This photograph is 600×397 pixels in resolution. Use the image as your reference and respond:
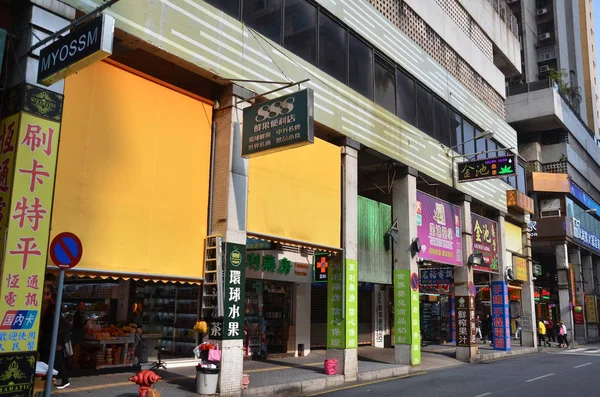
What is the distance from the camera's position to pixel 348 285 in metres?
14.8

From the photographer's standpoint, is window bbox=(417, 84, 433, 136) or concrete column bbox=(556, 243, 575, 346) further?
concrete column bbox=(556, 243, 575, 346)

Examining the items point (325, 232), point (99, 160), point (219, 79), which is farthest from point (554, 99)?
point (99, 160)

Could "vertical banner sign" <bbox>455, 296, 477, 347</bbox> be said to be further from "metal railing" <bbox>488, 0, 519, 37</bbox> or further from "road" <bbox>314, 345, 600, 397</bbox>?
"metal railing" <bbox>488, 0, 519, 37</bbox>

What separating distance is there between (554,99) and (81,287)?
3734 cm

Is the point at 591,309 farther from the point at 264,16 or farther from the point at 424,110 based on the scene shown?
the point at 264,16

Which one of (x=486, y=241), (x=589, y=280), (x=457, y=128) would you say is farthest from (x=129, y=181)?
(x=589, y=280)

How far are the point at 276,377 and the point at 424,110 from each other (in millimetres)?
11608

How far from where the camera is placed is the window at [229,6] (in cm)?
1180

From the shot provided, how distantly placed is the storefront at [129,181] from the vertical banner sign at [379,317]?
1339 cm

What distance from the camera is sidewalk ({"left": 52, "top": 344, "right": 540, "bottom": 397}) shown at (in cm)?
1055

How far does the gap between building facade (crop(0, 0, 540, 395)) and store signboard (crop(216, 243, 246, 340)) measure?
0.04 meters

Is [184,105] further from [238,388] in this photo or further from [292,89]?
[238,388]

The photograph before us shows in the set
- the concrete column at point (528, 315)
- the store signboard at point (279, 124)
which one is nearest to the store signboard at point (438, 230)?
the concrete column at point (528, 315)

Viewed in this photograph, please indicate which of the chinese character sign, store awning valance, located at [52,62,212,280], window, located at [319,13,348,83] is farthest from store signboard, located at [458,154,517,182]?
the chinese character sign
